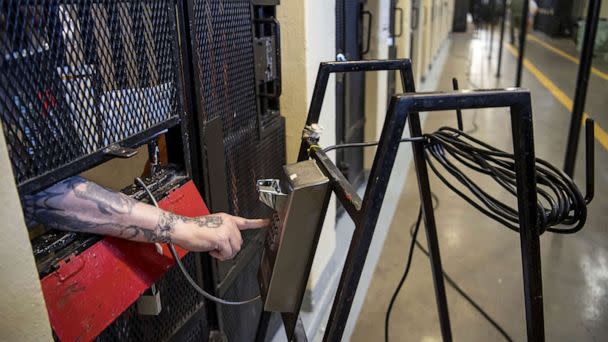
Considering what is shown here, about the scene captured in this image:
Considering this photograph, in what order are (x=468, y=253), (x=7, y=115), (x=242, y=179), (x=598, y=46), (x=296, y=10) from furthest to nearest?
(x=598, y=46) < (x=468, y=253) < (x=296, y=10) < (x=242, y=179) < (x=7, y=115)

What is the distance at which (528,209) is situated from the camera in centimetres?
86

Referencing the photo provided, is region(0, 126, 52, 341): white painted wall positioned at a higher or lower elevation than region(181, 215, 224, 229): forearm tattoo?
higher

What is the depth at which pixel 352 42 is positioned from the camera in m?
2.85

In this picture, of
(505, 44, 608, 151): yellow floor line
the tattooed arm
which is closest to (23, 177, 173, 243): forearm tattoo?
the tattooed arm

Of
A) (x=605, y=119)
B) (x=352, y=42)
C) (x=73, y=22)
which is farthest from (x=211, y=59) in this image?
(x=605, y=119)

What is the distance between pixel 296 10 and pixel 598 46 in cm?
231

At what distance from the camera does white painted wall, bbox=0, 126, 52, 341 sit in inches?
22.5

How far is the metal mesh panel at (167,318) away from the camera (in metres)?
1.02

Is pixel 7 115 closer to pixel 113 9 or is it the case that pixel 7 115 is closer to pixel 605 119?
pixel 113 9

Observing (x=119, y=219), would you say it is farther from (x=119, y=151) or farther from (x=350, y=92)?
(x=350, y=92)

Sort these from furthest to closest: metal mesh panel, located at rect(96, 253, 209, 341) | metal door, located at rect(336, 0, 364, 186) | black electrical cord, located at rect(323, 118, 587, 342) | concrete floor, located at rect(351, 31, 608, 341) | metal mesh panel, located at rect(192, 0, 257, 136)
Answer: metal door, located at rect(336, 0, 364, 186), concrete floor, located at rect(351, 31, 608, 341), metal mesh panel, located at rect(192, 0, 257, 136), metal mesh panel, located at rect(96, 253, 209, 341), black electrical cord, located at rect(323, 118, 587, 342)

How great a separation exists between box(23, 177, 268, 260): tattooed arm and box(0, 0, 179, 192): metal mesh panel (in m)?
0.06

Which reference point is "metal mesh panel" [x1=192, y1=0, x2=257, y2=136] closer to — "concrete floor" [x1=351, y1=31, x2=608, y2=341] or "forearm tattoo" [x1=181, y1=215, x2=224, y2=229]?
"forearm tattoo" [x1=181, y1=215, x2=224, y2=229]

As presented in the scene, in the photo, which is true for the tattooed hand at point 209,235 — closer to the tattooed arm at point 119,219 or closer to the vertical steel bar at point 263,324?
the tattooed arm at point 119,219
